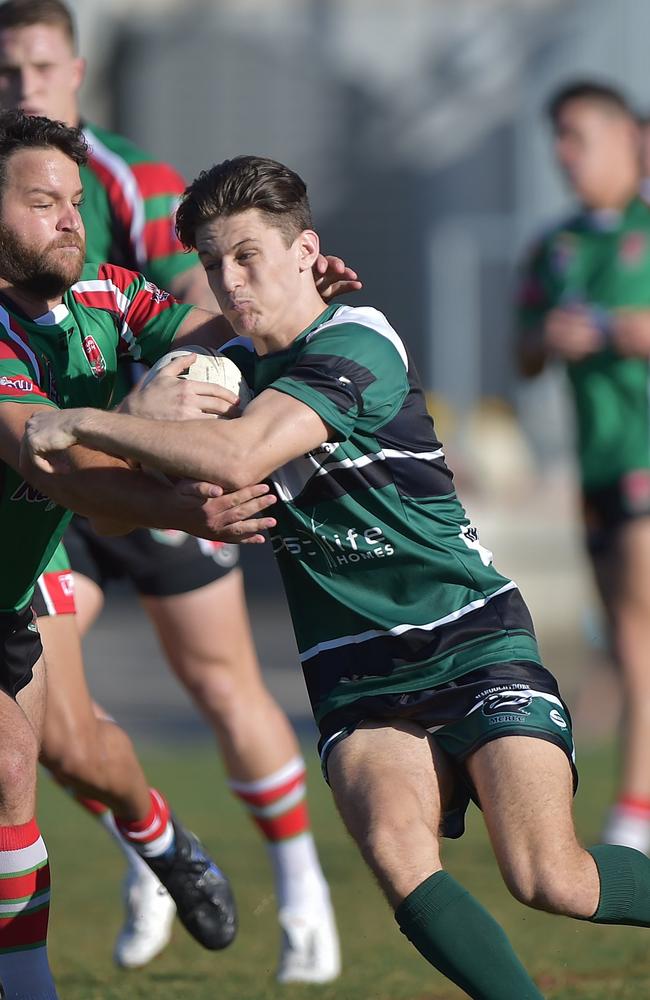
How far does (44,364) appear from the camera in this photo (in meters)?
4.02

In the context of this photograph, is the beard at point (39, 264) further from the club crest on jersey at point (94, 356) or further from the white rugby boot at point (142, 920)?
the white rugby boot at point (142, 920)

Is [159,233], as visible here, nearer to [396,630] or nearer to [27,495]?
[27,495]

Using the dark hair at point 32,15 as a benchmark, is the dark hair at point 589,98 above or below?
below

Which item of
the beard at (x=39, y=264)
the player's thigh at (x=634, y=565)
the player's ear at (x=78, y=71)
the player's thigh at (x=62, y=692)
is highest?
the player's ear at (x=78, y=71)

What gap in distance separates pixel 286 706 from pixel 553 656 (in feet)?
9.93

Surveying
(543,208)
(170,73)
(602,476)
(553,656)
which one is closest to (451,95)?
(543,208)

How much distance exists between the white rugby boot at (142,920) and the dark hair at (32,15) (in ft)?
9.29

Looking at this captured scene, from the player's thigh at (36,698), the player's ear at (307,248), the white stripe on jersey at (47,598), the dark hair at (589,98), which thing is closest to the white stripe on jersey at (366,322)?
the player's ear at (307,248)

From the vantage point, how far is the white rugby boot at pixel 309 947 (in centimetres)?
525

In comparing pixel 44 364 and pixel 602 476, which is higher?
pixel 44 364

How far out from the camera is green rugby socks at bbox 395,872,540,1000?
3648 millimetres

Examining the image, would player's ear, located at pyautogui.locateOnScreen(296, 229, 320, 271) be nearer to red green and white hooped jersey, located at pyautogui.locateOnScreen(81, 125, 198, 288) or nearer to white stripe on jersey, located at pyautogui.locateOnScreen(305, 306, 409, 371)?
white stripe on jersey, located at pyautogui.locateOnScreen(305, 306, 409, 371)

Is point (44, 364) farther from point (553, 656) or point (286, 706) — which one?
point (553, 656)

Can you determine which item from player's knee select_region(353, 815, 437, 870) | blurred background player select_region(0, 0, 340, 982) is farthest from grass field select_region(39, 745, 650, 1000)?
player's knee select_region(353, 815, 437, 870)
